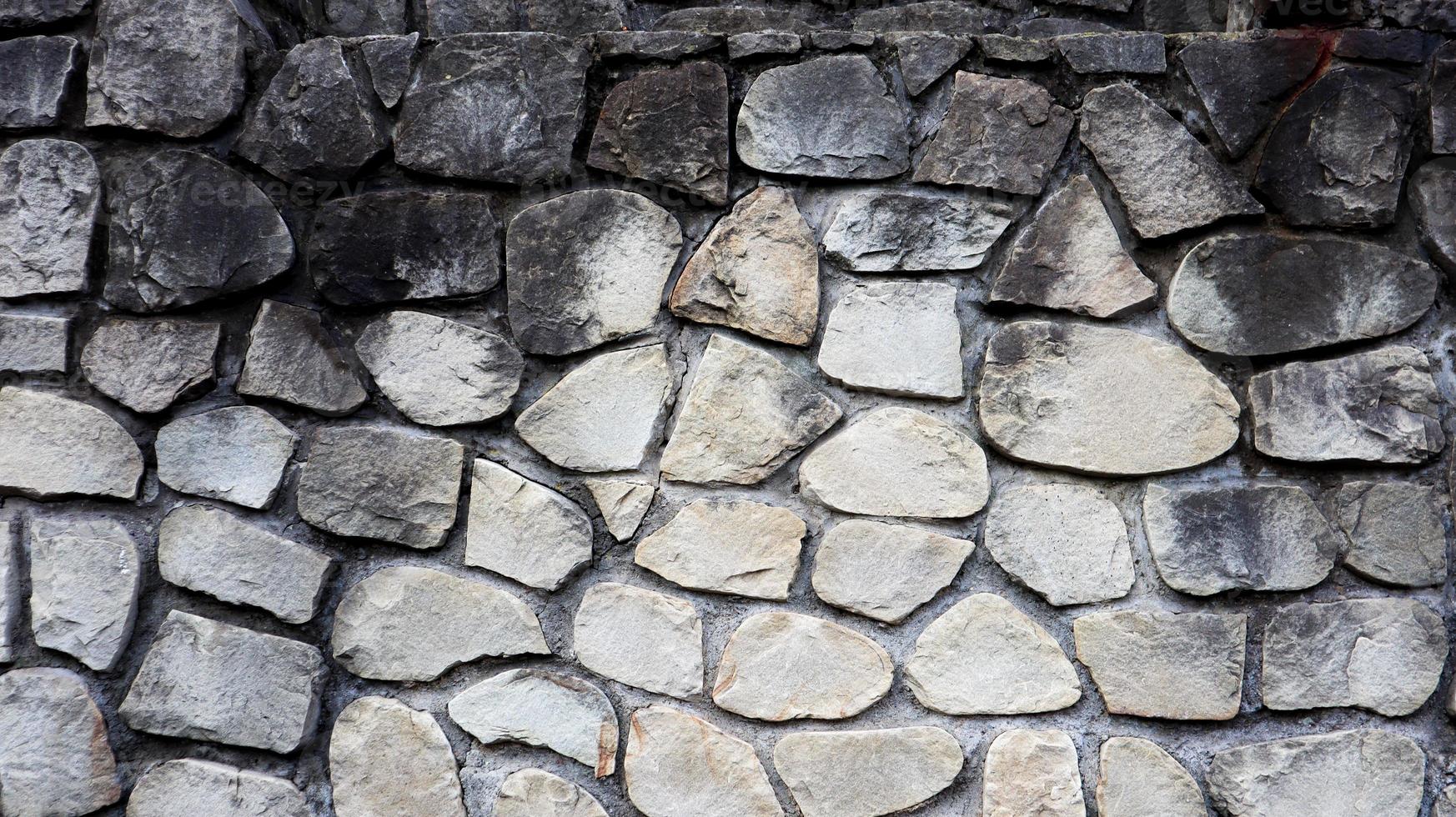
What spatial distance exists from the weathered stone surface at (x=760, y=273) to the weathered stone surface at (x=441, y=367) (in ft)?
0.83

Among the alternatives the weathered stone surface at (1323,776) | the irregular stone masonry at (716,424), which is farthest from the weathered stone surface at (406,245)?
the weathered stone surface at (1323,776)

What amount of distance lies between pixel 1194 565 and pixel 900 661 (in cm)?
40

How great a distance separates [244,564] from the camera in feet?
4.01

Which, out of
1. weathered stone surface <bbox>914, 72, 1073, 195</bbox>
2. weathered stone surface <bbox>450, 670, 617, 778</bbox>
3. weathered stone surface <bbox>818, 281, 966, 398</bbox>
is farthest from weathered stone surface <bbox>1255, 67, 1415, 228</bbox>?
weathered stone surface <bbox>450, 670, 617, 778</bbox>

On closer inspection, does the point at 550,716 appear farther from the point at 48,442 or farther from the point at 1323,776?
the point at 1323,776

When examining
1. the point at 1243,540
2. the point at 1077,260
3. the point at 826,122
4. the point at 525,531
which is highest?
the point at 826,122

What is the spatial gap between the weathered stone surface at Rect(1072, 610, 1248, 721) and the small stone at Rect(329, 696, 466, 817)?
874 mm

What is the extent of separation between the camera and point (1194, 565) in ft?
3.95

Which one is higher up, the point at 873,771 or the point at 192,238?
the point at 192,238

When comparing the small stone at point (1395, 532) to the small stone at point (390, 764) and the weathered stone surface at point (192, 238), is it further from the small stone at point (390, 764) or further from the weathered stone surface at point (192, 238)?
the weathered stone surface at point (192, 238)

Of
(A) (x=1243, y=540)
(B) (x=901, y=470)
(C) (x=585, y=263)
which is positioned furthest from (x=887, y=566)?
(C) (x=585, y=263)

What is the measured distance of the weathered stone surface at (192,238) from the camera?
121 cm

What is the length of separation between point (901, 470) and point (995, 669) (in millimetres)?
288

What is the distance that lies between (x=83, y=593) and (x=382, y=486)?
415mm
